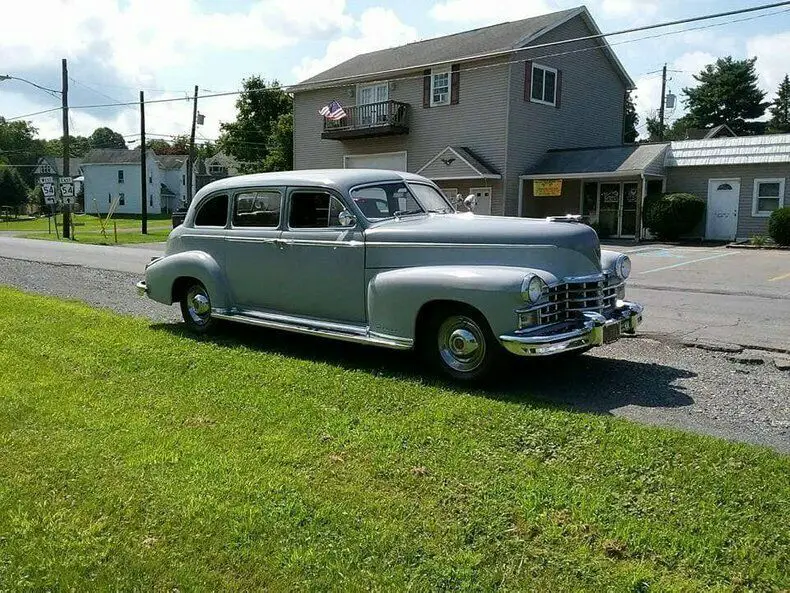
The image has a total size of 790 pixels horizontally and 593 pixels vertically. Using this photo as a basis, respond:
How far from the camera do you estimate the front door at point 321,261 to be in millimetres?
6934

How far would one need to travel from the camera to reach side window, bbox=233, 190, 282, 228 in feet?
25.5

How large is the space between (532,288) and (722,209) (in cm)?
2354

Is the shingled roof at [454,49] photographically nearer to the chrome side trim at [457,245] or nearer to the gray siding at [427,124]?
the gray siding at [427,124]

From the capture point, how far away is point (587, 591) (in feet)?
10.2

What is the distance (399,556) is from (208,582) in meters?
0.87

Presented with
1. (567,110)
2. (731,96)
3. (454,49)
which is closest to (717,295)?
(567,110)

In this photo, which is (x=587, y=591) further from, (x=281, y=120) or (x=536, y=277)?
(x=281, y=120)

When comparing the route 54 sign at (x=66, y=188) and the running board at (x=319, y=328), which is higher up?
the route 54 sign at (x=66, y=188)

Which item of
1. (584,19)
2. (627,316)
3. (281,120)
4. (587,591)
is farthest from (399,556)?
(281,120)

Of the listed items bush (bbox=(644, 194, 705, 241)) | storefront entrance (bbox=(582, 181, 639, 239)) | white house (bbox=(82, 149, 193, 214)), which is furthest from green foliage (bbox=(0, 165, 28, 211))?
bush (bbox=(644, 194, 705, 241))

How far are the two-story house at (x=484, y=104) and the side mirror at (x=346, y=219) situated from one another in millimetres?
19935

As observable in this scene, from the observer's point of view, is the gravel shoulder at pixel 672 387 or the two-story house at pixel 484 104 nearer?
the gravel shoulder at pixel 672 387

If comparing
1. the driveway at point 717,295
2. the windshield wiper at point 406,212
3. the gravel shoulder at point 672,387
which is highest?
the windshield wiper at point 406,212

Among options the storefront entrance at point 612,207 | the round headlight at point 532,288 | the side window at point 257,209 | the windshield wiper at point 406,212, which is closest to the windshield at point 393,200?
the windshield wiper at point 406,212
